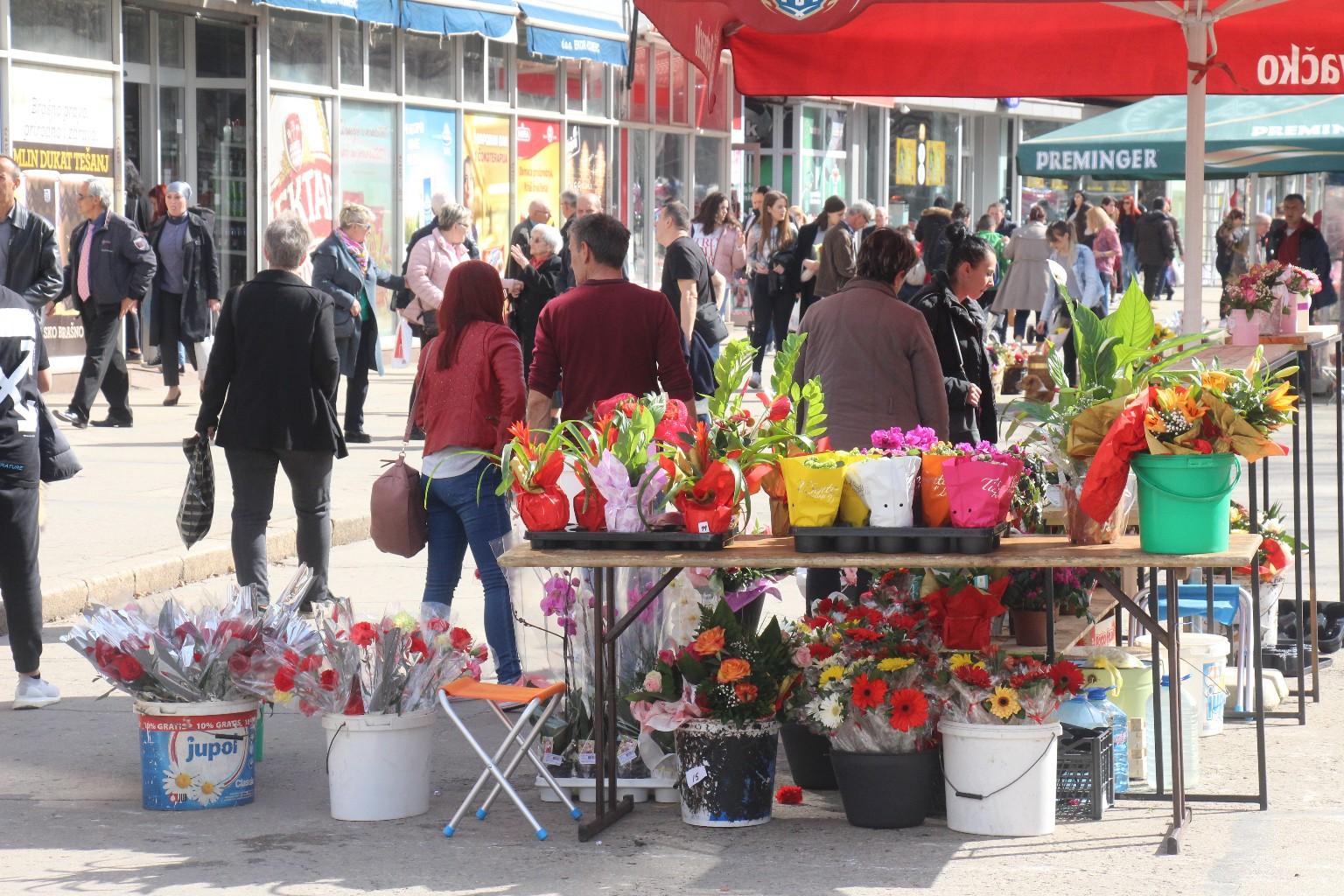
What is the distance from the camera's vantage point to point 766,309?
19.0 meters

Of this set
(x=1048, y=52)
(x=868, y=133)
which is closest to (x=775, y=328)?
(x=1048, y=52)

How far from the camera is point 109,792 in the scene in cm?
627

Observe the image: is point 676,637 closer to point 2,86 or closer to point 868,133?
point 2,86

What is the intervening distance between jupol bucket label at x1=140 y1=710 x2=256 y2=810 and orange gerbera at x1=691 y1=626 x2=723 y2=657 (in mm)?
1397

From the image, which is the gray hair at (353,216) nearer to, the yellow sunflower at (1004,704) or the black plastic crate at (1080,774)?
the black plastic crate at (1080,774)

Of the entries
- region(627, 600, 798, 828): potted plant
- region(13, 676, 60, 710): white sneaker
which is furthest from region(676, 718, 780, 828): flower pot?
region(13, 676, 60, 710): white sneaker

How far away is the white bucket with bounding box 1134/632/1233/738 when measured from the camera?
6.65 metres

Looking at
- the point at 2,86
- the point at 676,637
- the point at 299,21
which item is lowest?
the point at 676,637

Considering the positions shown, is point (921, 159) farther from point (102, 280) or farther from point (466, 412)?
point (466, 412)

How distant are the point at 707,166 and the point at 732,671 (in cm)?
2407

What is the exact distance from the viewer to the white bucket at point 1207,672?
665 cm

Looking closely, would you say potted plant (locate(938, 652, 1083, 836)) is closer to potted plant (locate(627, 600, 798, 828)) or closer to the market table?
the market table

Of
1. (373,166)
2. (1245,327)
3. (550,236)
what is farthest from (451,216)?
(373,166)

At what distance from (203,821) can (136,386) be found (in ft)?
40.2
